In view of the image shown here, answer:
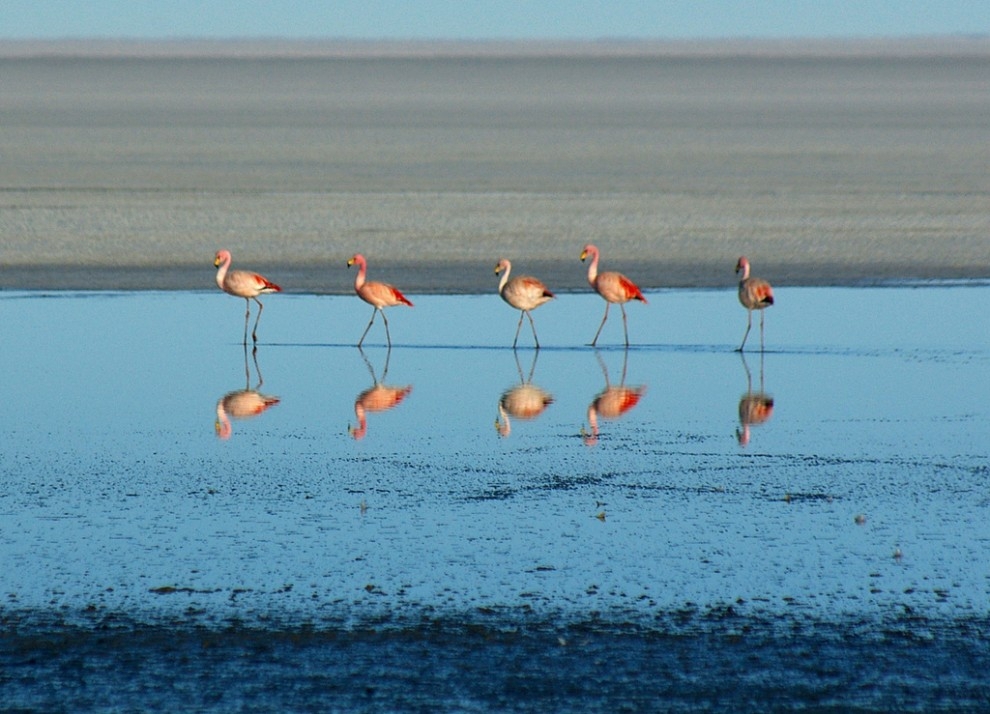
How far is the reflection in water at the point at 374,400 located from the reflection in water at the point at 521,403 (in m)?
0.68

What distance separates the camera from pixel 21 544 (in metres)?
7.30

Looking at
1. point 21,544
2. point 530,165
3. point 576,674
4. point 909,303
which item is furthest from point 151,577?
point 530,165

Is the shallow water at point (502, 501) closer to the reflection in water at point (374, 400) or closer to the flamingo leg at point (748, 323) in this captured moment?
the reflection in water at point (374, 400)

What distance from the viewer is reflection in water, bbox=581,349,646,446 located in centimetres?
977

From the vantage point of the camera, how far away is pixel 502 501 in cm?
810

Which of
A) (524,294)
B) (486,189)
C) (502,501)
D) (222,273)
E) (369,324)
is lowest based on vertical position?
(502,501)

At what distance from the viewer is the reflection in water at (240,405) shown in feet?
32.8

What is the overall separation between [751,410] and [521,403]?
1.44m

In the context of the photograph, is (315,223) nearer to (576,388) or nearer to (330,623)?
(576,388)

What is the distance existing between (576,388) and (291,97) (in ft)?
162

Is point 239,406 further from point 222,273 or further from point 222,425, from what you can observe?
point 222,273

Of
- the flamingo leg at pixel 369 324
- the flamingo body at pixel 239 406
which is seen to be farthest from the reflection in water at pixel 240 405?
the flamingo leg at pixel 369 324

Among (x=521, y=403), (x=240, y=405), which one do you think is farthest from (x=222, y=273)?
(x=521, y=403)

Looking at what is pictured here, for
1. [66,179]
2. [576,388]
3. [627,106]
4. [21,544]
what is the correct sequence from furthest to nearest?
[627,106], [66,179], [576,388], [21,544]
